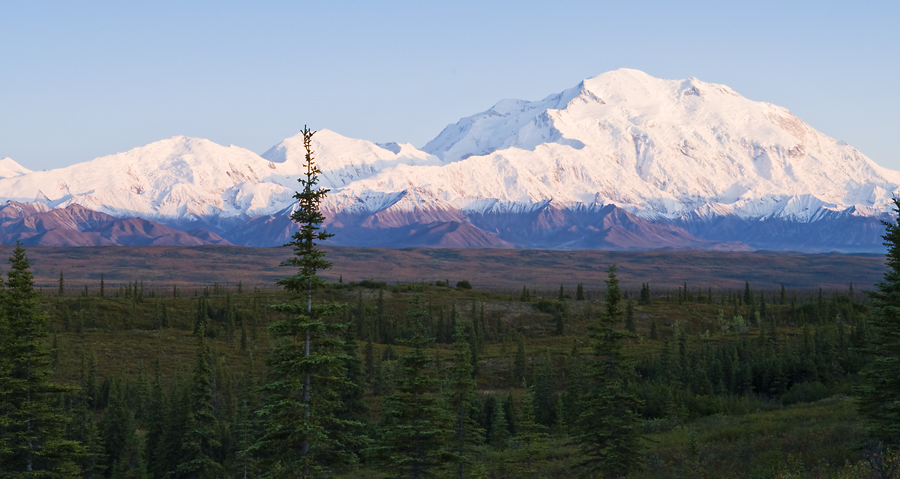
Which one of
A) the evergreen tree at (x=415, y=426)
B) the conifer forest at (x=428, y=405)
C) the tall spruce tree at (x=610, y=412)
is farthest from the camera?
the tall spruce tree at (x=610, y=412)

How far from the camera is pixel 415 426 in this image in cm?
2877

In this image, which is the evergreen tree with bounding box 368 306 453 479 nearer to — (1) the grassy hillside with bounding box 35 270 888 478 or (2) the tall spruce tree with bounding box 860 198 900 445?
(1) the grassy hillside with bounding box 35 270 888 478

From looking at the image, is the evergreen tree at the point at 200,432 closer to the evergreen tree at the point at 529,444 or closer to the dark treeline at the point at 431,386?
the dark treeline at the point at 431,386

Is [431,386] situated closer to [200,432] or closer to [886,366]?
[886,366]

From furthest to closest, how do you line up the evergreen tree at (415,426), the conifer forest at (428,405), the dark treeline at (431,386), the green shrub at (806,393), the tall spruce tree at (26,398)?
1. the green shrub at (806,393)
2. the dark treeline at (431,386)
3. the tall spruce tree at (26,398)
4. the evergreen tree at (415,426)
5. the conifer forest at (428,405)

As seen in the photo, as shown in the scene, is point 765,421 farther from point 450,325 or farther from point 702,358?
point 450,325

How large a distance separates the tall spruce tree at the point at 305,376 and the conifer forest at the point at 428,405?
0.07 metres

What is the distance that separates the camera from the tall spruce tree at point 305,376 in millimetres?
24875

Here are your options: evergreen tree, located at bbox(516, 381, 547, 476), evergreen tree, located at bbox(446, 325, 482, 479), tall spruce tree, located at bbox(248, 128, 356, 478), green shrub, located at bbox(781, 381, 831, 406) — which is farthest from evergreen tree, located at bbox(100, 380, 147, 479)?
→ green shrub, located at bbox(781, 381, 831, 406)

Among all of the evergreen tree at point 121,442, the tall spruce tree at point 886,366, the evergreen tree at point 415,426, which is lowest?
the evergreen tree at point 121,442

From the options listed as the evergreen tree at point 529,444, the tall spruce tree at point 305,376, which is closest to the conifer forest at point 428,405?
the tall spruce tree at point 305,376

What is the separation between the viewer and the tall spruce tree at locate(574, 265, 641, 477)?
2997 centimetres

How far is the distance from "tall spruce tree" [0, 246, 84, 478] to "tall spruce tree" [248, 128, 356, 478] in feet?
39.6

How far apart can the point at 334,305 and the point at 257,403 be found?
28238 millimetres
